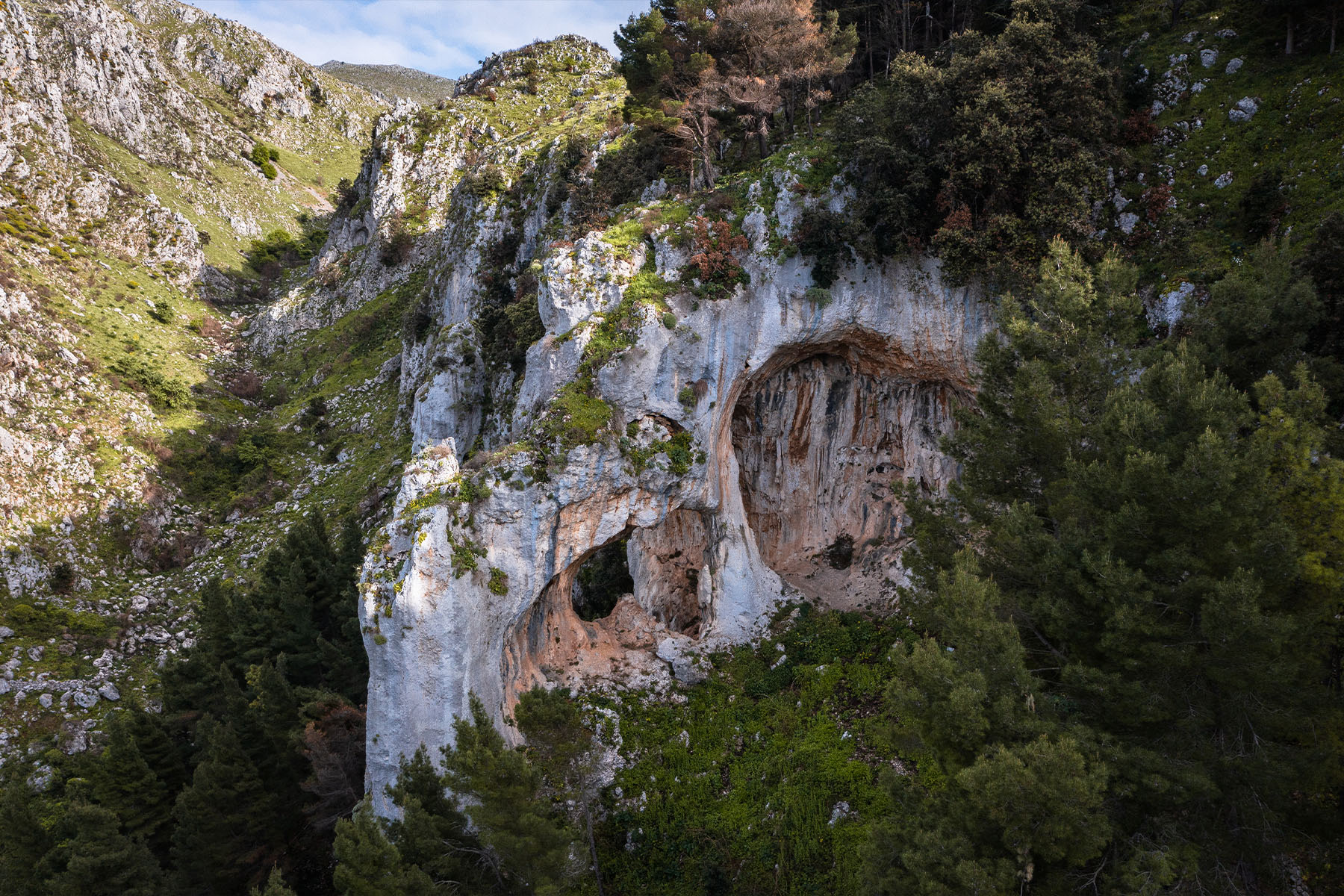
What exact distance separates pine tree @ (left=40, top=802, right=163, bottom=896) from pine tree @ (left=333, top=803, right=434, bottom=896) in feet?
38.3

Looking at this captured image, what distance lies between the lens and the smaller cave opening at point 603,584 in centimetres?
3509

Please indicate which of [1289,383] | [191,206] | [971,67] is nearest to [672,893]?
[1289,383]

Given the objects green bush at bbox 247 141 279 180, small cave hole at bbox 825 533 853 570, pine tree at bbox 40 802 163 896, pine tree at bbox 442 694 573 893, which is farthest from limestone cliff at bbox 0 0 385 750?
small cave hole at bbox 825 533 853 570

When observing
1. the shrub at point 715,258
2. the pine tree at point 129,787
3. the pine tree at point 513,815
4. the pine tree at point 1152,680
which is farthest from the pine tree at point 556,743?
the pine tree at point 129,787

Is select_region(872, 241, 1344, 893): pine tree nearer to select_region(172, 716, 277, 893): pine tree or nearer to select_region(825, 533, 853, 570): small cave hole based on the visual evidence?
select_region(825, 533, 853, 570): small cave hole

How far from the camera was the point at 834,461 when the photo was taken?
31.1 meters

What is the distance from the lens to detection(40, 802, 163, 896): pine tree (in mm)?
20250

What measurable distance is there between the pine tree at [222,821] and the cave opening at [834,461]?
21.9 metres

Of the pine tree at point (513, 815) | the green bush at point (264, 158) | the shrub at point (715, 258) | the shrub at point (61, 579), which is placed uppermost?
the green bush at point (264, 158)

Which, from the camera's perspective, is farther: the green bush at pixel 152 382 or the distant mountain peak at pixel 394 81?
the distant mountain peak at pixel 394 81

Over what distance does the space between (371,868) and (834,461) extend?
23.2 m

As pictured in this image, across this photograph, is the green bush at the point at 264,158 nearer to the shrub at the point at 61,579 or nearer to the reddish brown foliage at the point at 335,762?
the shrub at the point at 61,579

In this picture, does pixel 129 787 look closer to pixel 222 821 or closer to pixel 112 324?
pixel 222 821

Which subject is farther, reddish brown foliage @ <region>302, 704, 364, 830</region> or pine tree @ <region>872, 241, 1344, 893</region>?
reddish brown foliage @ <region>302, 704, 364, 830</region>
